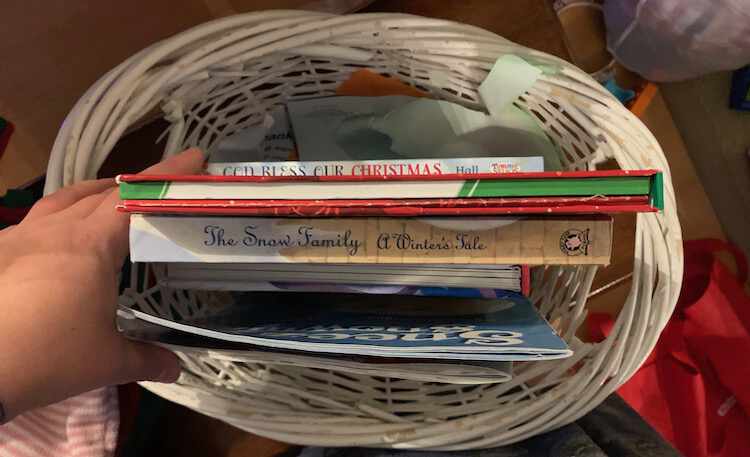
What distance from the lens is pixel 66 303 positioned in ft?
1.38

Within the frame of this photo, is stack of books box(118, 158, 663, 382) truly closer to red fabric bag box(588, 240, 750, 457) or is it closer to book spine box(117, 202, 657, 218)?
book spine box(117, 202, 657, 218)

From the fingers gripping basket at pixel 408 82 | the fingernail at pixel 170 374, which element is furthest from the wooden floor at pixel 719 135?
the fingernail at pixel 170 374

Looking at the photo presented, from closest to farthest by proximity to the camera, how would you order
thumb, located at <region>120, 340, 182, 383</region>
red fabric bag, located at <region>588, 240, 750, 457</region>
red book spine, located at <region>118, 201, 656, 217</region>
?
red book spine, located at <region>118, 201, 656, 217</region>
thumb, located at <region>120, 340, 182, 383</region>
red fabric bag, located at <region>588, 240, 750, 457</region>

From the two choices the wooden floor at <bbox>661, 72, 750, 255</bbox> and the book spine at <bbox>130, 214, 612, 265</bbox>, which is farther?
the wooden floor at <bbox>661, 72, 750, 255</bbox>

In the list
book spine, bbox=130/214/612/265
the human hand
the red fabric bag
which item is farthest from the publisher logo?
the red fabric bag

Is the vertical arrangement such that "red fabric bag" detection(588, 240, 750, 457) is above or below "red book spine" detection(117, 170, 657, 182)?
below

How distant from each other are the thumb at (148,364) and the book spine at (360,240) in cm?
10

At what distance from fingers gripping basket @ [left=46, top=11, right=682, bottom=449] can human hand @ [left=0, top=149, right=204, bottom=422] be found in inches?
2.7

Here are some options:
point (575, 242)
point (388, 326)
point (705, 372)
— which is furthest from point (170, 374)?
point (705, 372)

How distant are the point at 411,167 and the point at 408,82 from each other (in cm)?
25

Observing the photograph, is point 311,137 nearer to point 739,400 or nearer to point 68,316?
point 68,316

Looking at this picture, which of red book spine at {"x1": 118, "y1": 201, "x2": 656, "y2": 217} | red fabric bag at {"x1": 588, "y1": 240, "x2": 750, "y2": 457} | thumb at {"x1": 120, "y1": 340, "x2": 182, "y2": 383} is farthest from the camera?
red fabric bag at {"x1": 588, "y1": 240, "x2": 750, "y2": 457}

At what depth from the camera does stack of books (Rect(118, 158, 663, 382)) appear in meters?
0.36

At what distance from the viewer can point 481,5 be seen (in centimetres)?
84
